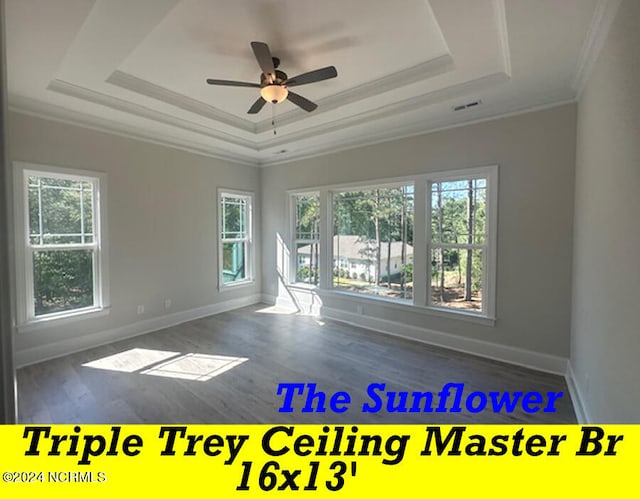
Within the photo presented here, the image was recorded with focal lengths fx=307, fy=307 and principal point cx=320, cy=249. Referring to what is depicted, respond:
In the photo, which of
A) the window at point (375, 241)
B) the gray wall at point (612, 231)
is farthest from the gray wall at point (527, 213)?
the window at point (375, 241)

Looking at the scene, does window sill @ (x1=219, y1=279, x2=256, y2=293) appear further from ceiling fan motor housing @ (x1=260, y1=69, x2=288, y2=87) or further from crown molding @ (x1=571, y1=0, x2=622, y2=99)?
crown molding @ (x1=571, y1=0, x2=622, y2=99)

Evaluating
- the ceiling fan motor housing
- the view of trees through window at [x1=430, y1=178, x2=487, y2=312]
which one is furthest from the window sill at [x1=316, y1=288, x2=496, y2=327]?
the ceiling fan motor housing

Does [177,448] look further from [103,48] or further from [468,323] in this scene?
[468,323]

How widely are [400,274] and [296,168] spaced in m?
2.48

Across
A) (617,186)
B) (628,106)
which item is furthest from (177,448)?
(628,106)

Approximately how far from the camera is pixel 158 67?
272cm

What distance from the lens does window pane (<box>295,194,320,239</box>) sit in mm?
5141

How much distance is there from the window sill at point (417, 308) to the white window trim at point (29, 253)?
300 centimetres

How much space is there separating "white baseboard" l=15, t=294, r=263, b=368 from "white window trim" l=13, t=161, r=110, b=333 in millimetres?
233

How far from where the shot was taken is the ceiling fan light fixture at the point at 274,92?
252cm

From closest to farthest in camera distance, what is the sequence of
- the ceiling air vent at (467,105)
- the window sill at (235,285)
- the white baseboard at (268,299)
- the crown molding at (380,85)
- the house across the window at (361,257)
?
the crown molding at (380,85) → the ceiling air vent at (467,105) → the house across the window at (361,257) → the window sill at (235,285) → the white baseboard at (268,299)

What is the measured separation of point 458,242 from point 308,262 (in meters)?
2.50

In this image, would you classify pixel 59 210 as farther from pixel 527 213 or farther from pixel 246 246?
pixel 527 213

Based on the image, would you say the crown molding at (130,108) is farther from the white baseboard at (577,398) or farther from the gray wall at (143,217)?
the white baseboard at (577,398)
